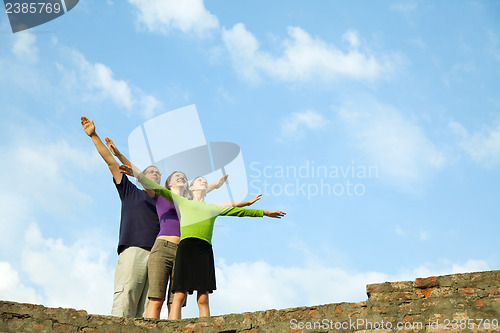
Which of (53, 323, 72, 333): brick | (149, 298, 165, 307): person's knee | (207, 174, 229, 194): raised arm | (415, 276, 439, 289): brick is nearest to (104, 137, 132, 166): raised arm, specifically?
(207, 174, 229, 194): raised arm

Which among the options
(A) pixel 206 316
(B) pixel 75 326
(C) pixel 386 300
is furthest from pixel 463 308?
(B) pixel 75 326

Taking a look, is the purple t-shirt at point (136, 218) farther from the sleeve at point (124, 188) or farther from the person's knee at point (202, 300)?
the person's knee at point (202, 300)

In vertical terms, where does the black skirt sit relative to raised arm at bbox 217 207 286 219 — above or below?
below

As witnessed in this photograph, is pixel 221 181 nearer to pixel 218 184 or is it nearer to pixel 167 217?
pixel 218 184

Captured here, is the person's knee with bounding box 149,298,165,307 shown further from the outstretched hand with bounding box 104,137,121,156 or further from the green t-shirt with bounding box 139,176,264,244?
the outstretched hand with bounding box 104,137,121,156

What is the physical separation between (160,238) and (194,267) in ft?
1.76

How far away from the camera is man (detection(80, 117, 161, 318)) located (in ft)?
20.8

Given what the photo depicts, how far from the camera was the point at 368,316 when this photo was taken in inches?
224

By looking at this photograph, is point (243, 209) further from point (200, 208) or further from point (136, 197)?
point (136, 197)

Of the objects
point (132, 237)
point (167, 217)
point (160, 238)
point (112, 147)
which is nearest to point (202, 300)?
point (160, 238)

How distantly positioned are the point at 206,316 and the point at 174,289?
40cm

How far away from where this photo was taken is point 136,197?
686 centimetres

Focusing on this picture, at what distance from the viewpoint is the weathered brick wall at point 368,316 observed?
216 inches

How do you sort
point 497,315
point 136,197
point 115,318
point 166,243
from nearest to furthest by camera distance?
point 497,315 < point 115,318 < point 166,243 < point 136,197
